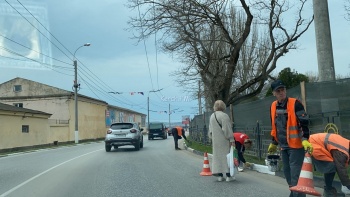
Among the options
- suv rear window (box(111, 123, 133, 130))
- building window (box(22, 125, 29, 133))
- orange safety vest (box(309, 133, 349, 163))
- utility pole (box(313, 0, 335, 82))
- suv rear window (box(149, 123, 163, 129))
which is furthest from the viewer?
suv rear window (box(149, 123, 163, 129))

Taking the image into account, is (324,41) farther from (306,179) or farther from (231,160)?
(306,179)

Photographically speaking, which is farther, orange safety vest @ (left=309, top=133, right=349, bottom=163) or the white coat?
the white coat

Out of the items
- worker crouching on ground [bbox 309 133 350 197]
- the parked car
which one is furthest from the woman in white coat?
the parked car

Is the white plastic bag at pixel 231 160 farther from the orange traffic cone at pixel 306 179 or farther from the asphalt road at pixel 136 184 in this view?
the orange traffic cone at pixel 306 179

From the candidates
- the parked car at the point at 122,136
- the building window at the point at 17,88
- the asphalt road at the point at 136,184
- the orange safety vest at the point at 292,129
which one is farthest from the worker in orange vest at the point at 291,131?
the building window at the point at 17,88

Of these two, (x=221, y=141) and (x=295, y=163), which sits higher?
(x=221, y=141)

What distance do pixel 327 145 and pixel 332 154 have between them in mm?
143

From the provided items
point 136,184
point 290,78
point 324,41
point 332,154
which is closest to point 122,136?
point 290,78

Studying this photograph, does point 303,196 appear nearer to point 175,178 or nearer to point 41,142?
point 175,178

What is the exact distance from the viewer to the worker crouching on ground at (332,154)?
5469mm

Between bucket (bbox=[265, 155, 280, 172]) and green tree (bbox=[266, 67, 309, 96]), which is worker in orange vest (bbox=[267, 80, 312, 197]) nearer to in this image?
bucket (bbox=[265, 155, 280, 172])

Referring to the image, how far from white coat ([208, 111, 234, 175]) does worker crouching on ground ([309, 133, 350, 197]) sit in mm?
3037

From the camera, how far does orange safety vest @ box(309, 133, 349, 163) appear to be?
550 centimetres

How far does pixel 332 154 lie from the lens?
18.3 ft
